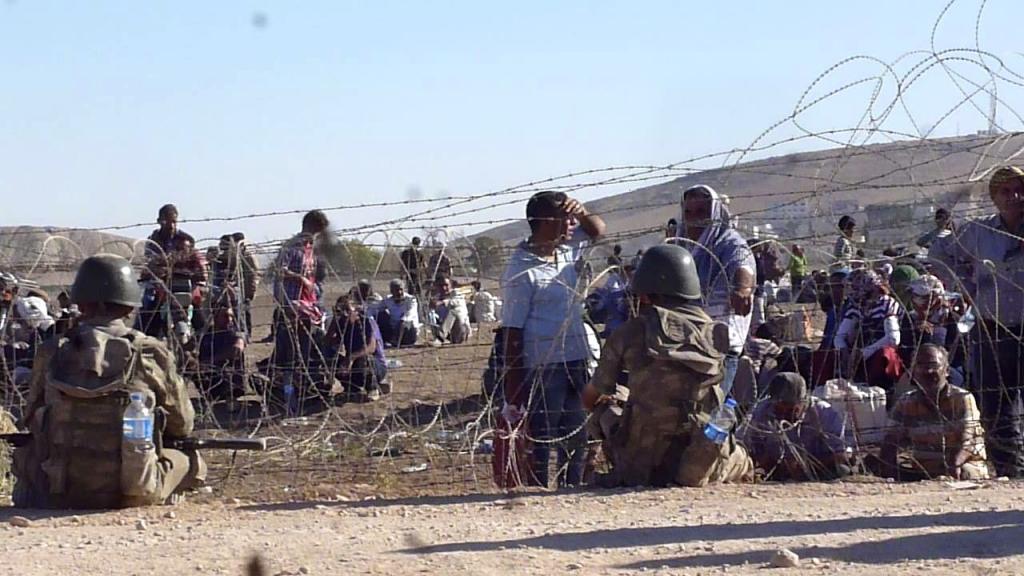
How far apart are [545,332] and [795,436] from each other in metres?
1.47

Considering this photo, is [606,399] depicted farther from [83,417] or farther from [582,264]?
[83,417]

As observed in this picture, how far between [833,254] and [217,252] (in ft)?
10.3

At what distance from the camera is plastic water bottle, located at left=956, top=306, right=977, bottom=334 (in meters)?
8.09

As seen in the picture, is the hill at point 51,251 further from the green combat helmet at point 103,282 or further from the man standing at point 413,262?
the man standing at point 413,262

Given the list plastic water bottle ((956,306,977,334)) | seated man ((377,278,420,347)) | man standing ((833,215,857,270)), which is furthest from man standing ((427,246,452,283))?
seated man ((377,278,420,347))

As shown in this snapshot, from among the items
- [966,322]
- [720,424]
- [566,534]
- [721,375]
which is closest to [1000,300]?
[966,322]

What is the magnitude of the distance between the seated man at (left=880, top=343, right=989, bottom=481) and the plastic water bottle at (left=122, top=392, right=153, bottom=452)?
11.5 feet

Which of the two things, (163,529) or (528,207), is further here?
(528,207)

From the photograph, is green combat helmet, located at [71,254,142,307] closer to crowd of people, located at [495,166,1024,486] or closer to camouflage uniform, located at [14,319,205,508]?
camouflage uniform, located at [14,319,205,508]

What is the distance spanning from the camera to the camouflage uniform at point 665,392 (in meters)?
6.95

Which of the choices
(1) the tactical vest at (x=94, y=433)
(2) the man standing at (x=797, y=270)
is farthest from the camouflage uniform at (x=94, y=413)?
(2) the man standing at (x=797, y=270)

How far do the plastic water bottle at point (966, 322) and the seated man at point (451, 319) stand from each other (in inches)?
101

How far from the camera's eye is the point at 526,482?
304 inches

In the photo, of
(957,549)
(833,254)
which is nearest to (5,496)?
(833,254)
